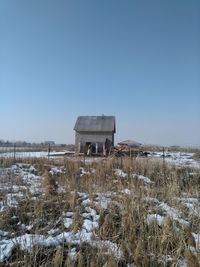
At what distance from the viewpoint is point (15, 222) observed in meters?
3.95

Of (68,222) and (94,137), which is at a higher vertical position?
(94,137)

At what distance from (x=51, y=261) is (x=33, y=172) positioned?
6877mm

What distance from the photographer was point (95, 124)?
2797 centimetres

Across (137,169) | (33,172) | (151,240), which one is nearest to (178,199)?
(151,240)

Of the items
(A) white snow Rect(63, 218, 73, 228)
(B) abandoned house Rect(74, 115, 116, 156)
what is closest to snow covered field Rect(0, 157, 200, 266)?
(A) white snow Rect(63, 218, 73, 228)

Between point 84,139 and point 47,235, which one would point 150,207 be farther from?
point 84,139

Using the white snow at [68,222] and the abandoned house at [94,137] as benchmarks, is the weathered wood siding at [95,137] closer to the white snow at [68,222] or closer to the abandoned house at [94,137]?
the abandoned house at [94,137]

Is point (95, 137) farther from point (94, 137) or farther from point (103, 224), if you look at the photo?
point (103, 224)

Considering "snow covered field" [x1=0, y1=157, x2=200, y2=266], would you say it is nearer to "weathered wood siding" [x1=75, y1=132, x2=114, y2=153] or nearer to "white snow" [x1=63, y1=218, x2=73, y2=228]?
"white snow" [x1=63, y1=218, x2=73, y2=228]

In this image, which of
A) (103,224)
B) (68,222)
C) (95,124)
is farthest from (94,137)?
(103,224)

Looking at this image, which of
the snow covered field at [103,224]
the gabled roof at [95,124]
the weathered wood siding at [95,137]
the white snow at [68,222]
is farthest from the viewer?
the gabled roof at [95,124]

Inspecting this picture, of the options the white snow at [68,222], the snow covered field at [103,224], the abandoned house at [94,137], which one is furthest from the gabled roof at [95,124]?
the white snow at [68,222]

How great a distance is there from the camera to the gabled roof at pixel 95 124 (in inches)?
1075

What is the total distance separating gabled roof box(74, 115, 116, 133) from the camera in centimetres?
2731
